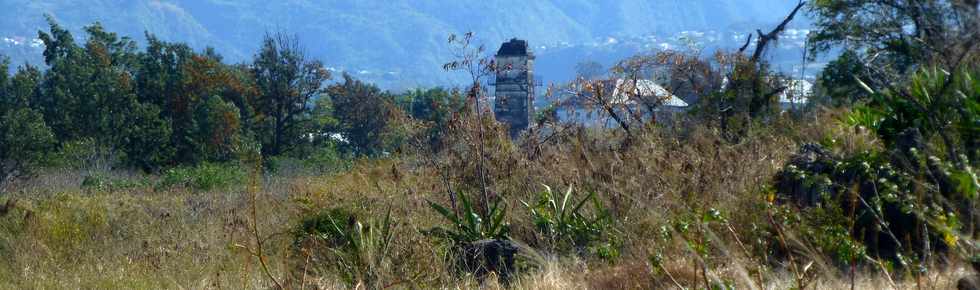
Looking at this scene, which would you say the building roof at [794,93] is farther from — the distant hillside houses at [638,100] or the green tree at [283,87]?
the green tree at [283,87]

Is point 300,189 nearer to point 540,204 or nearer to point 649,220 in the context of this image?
point 540,204

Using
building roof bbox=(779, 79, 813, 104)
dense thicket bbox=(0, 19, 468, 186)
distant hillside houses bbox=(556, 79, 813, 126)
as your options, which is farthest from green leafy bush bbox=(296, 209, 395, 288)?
dense thicket bbox=(0, 19, 468, 186)


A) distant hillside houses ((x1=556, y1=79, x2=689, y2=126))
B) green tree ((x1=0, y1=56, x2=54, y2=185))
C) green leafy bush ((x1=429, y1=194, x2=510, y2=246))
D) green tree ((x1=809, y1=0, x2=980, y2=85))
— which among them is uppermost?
green tree ((x1=809, y1=0, x2=980, y2=85))

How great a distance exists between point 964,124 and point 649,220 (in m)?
1.98

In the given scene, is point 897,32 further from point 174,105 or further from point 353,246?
point 174,105

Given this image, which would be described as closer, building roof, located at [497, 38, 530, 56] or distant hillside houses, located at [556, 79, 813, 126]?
distant hillside houses, located at [556, 79, 813, 126]

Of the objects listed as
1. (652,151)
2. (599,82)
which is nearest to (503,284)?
(652,151)

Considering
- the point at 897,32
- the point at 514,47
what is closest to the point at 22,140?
the point at 514,47

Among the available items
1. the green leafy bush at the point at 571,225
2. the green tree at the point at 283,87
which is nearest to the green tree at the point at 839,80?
the green leafy bush at the point at 571,225

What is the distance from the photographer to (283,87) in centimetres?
4222

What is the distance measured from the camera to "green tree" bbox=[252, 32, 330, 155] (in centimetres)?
4203

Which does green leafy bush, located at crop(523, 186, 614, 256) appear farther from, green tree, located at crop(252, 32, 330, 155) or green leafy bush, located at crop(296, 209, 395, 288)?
green tree, located at crop(252, 32, 330, 155)

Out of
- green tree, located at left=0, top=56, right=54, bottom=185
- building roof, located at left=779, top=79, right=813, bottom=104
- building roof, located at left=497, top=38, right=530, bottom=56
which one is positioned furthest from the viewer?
building roof, located at left=497, top=38, right=530, bottom=56

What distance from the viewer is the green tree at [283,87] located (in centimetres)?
4203
